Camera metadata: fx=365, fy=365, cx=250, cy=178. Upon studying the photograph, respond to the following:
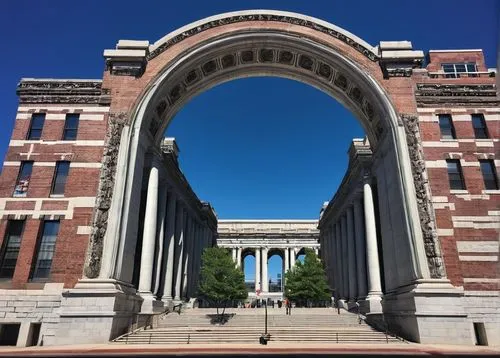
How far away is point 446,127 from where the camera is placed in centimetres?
2636

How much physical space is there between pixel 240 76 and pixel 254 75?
1294 millimetres

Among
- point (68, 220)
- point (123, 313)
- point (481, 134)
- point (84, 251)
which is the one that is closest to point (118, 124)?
point (68, 220)

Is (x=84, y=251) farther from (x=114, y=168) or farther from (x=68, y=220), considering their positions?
(x=114, y=168)

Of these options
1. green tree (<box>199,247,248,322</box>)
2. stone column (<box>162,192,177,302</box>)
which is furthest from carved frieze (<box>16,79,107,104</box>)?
green tree (<box>199,247,248,322</box>)

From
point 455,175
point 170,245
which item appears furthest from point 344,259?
point 455,175

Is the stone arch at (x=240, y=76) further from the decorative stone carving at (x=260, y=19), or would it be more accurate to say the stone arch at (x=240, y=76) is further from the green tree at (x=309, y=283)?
the green tree at (x=309, y=283)

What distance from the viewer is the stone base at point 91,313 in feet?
67.4

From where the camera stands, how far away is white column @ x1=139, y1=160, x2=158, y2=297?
30.0 meters

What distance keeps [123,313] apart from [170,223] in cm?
1711

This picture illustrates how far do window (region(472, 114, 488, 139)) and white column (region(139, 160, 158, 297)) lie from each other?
25.4 metres

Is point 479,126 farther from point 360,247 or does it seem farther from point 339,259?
point 339,259

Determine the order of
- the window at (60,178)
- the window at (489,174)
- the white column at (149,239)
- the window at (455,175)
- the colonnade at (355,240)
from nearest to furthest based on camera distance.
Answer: the window at (489,174)
the window at (455,175)
the window at (60,178)
the white column at (149,239)
the colonnade at (355,240)

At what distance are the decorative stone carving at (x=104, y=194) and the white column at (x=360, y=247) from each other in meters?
25.2

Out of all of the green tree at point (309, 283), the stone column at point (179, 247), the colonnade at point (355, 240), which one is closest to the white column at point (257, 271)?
the colonnade at point (355, 240)
